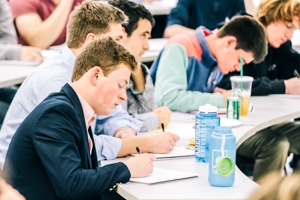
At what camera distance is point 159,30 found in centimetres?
527

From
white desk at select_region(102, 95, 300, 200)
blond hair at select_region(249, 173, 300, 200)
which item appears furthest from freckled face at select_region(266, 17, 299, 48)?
blond hair at select_region(249, 173, 300, 200)

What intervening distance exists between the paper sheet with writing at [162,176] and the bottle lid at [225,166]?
5.6 inches

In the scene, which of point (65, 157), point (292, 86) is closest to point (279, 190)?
point (65, 157)

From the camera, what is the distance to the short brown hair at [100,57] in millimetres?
1898

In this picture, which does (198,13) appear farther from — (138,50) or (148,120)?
(148,120)

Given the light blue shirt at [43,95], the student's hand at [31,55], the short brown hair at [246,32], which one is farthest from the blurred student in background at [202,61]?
the light blue shirt at [43,95]

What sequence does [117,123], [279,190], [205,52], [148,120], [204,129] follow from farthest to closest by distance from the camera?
[205,52] < [148,120] < [117,123] < [204,129] < [279,190]

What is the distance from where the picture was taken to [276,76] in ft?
13.3

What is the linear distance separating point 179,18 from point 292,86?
3.97 feet

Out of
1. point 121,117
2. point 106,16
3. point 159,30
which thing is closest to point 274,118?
point 121,117

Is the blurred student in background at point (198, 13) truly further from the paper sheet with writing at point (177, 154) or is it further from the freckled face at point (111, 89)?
the freckled face at point (111, 89)

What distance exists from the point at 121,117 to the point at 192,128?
0.35 metres

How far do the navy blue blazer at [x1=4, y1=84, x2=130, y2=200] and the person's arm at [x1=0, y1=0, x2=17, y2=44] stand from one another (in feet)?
6.56

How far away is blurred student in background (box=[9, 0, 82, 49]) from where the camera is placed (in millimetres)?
3811
